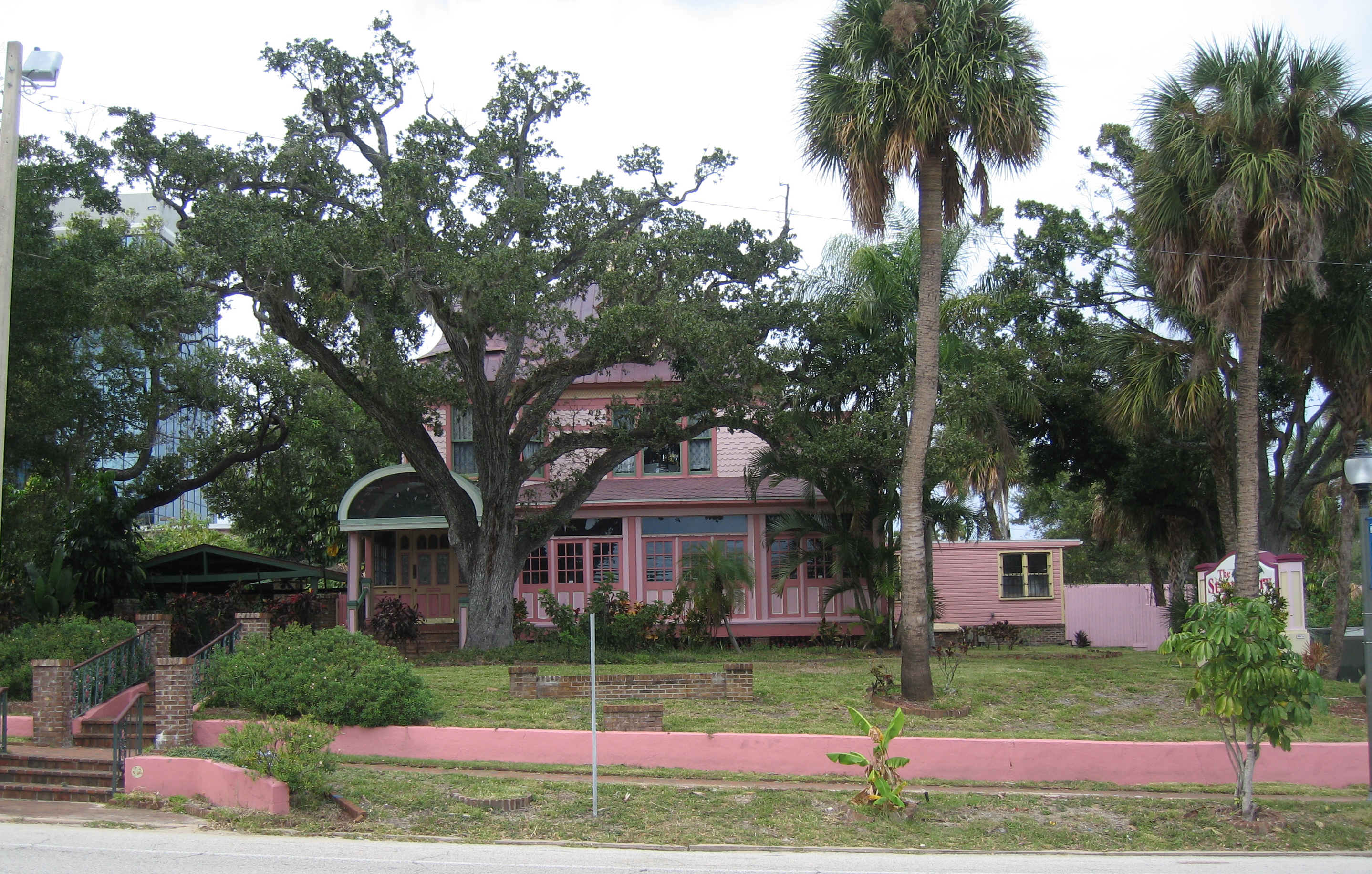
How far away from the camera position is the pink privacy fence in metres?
30.1

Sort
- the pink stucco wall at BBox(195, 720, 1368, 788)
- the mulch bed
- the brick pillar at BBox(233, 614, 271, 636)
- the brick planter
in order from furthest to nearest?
the brick pillar at BBox(233, 614, 271, 636), the mulch bed, the brick planter, the pink stucco wall at BBox(195, 720, 1368, 788)

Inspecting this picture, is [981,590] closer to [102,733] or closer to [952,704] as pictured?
[952,704]

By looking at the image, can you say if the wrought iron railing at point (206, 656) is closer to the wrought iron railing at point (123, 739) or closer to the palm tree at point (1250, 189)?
the wrought iron railing at point (123, 739)

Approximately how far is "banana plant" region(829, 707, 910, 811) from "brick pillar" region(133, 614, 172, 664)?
395 inches

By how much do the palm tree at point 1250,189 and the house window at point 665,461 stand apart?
12.6 meters

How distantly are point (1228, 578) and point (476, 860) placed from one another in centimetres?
1454

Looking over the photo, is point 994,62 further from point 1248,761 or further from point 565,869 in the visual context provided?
point 565,869

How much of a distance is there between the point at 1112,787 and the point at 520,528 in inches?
524

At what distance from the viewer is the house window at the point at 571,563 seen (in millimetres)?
25031

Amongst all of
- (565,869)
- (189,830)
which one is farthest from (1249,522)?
(189,830)

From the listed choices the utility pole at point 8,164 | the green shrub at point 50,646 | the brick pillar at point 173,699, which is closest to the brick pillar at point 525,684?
the brick pillar at point 173,699

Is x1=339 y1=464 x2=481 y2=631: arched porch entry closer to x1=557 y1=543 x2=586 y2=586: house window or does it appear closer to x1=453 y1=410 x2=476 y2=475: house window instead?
x1=453 y1=410 x2=476 y2=475: house window

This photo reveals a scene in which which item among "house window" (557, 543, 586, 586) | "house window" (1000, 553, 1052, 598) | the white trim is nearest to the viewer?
the white trim

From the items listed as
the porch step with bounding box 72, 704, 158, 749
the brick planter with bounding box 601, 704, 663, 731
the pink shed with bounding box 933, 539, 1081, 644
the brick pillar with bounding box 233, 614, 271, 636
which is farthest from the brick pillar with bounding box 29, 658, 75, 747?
the pink shed with bounding box 933, 539, 1081, 644
